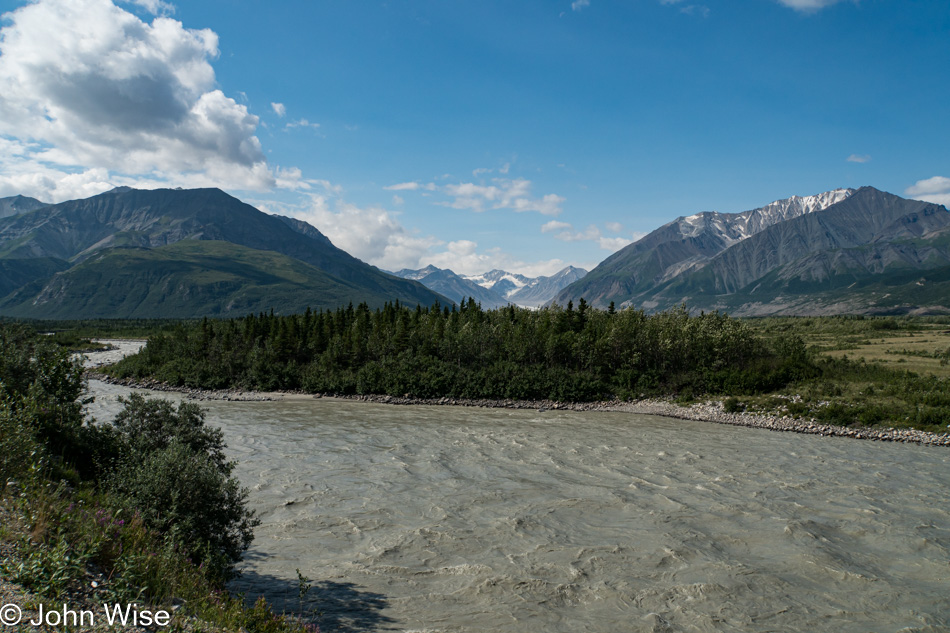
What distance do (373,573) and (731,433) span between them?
41.2 meters

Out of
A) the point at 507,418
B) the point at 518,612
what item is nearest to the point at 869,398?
the point at 507,418

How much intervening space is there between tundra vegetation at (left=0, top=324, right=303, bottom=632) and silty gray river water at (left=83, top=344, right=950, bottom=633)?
3007 millimetres

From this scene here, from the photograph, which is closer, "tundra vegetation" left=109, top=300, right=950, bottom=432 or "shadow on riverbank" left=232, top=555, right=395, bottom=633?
"shadow on riverbank" left=232, top=555, right=395, bottom=633

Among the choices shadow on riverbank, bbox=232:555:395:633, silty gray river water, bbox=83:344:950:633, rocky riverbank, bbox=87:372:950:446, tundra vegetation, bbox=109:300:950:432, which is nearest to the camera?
shadow on riverbank, bbox=232:555:395:633

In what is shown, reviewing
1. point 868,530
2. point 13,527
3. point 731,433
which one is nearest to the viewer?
point 13,527

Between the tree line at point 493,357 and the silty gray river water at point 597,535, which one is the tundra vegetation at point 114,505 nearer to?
the silty gray river water at point 597,535

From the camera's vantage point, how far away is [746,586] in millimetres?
15406

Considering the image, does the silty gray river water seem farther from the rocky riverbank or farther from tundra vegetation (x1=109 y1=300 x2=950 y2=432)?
tundra vegetation (x1=109 y1=300 x2=950 y2=432)

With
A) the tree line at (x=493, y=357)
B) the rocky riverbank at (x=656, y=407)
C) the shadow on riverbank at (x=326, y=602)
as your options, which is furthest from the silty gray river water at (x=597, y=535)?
the tree line at (x=493, y=357)

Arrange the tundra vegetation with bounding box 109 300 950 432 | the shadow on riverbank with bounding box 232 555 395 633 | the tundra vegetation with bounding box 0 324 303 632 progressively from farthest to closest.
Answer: the tundra vegetation with bounding box 109 300 950 432 → the shadow on riverbank with bounding box 232 555 395 633 → the tundra vegetation with bounding box 0 324 303 632

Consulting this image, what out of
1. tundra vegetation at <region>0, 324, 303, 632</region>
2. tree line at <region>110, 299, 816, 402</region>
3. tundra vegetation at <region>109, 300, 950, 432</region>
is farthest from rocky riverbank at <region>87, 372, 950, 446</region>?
tundra vegetation at <region>0, 324, 303, 632</region>

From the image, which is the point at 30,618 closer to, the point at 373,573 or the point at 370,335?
the point at 373,573

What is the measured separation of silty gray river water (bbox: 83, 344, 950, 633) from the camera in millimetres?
13648

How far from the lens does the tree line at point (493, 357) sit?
2650 inches
